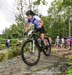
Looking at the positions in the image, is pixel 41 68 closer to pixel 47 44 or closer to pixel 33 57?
pixel 33 57

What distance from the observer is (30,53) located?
1159 centimetres

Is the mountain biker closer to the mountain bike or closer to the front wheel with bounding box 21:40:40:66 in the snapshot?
the mountain bike

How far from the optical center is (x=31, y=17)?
10.8 m

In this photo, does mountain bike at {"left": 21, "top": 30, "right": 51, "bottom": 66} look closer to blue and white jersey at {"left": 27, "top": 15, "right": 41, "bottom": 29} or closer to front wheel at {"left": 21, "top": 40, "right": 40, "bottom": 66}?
front wheel at {"left": 21, "top": 40, "right": 40, "bottom": 66}

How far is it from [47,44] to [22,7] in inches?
902

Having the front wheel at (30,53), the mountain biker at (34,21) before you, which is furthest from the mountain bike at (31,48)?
the mountain biker at (34,21)

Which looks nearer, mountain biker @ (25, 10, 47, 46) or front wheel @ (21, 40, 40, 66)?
front wheel @ (21, 40, 40, 66)

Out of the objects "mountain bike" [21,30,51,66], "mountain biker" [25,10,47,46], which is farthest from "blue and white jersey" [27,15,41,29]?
"mountain bike" [21,30,51,66]

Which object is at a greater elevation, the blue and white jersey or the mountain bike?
the blue and white jersey

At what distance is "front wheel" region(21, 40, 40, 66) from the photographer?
34.4 feet

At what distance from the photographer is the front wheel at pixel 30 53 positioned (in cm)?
1049

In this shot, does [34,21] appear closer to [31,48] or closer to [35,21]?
[35,21]

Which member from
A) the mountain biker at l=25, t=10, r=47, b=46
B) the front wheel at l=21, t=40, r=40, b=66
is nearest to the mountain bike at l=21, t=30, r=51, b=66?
the front wheel at l=21, t=40, r=40, b=66

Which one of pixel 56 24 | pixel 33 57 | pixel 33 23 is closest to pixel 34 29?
pixel 33 23
